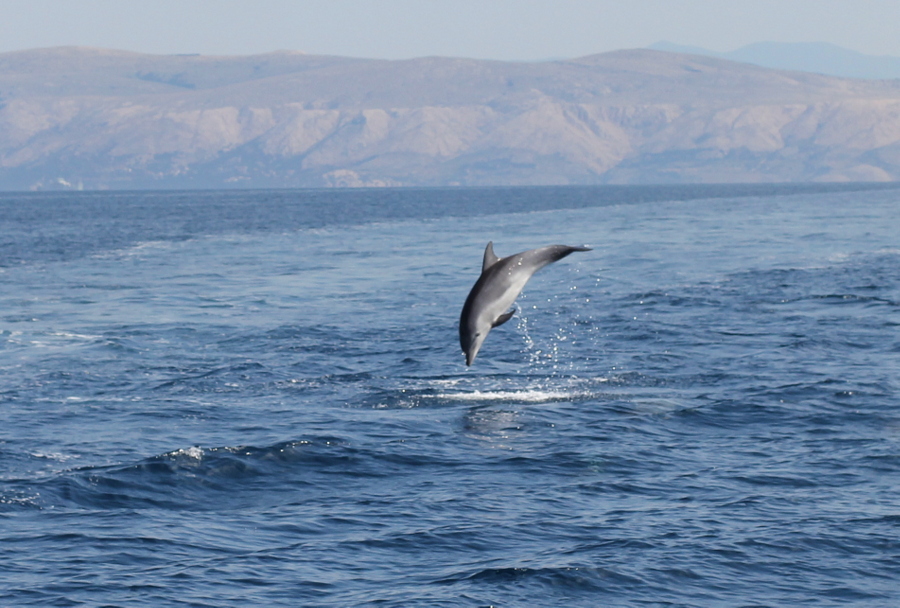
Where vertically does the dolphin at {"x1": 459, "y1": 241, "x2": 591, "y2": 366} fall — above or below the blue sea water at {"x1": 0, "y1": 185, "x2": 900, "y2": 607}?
above

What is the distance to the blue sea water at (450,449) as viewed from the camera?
18969 mm

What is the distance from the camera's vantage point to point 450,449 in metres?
26.9

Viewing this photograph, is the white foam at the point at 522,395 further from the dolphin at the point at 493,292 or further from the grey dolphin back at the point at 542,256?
the grey dolphin back at the point at 542,256

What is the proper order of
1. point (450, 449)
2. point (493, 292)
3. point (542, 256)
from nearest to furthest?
point (542, 256)
point (493, 292)
point (450, 449)

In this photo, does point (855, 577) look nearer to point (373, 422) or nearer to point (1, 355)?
point (373, 422)

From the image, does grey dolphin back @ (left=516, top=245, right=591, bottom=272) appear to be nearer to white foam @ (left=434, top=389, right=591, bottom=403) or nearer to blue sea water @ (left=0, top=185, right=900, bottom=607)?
blue sea water @ (left=0, top=185, right=900, bottom=607)

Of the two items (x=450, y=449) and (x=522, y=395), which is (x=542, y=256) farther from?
(x=522, y=395)

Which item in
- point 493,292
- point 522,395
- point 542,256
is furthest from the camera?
point 522,395

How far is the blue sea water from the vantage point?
19.0m

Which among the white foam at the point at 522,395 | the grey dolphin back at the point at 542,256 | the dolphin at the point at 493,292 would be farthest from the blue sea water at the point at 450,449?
the grey dolphin back at the point at 542,256

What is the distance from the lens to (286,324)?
4922 centimetres

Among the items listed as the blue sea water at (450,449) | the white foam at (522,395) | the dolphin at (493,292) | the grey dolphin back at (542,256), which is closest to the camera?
the grey dolphin back at (542,256)

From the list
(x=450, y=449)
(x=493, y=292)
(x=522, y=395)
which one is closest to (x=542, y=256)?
(x=493, y=292)

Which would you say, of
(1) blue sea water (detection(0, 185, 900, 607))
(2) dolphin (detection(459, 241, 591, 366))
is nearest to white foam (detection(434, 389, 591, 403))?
(1) blue sea water (detection(0, 185, 900, 607))
